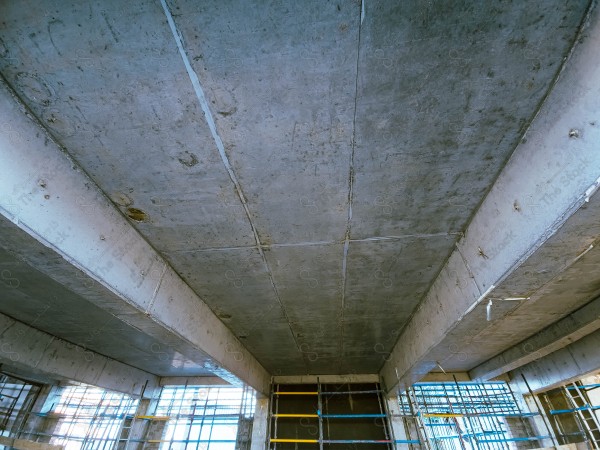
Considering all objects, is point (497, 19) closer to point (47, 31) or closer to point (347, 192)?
point (347, 192)

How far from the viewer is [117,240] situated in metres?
2.25

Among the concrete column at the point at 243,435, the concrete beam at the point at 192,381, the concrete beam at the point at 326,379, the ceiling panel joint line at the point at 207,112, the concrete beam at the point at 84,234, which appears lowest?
the concrete column at the point at 243,435

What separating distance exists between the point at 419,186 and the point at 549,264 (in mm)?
933

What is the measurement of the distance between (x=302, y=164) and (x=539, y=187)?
1357 mm

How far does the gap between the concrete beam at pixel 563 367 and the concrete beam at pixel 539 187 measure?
3869mm

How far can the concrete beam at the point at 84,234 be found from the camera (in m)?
1.54

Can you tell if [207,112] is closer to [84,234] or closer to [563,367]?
[84,234]

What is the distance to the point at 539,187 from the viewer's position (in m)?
1.64

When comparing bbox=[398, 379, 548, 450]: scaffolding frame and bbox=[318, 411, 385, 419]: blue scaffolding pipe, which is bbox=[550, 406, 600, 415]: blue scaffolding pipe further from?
bbox=[318, 411, 385, 419]: blue scaffolding pipe

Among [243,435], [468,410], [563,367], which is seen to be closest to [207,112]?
[563,367]

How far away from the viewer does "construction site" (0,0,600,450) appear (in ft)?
4.26

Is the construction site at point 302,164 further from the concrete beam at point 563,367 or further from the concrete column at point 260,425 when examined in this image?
the concrete column at point 260,425

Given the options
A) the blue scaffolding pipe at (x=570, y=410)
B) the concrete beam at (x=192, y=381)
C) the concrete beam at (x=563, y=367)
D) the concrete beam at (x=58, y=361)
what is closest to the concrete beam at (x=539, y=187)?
the concrete beam at (x=563, y=367)

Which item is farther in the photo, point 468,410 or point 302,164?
point 468,410
